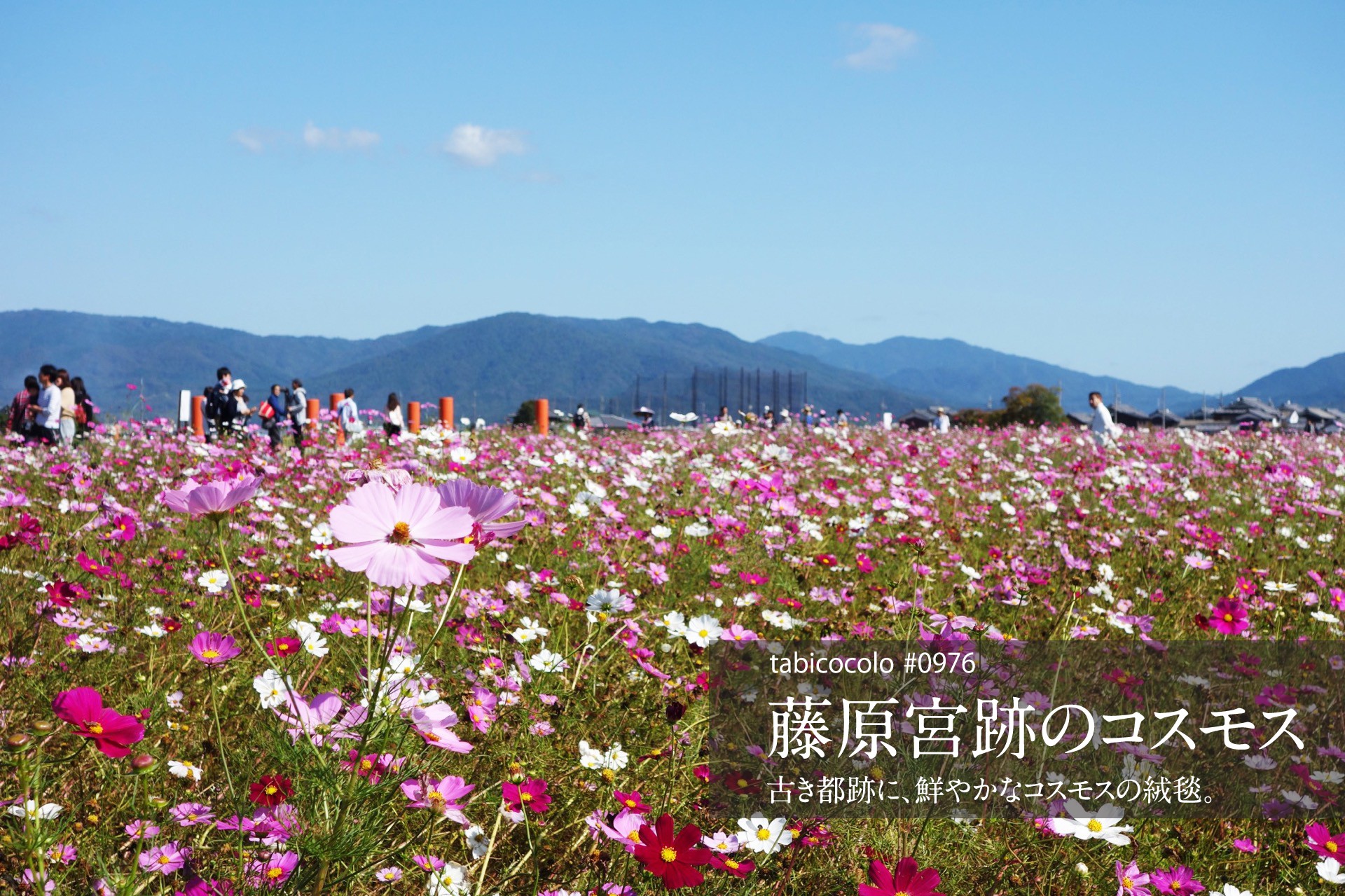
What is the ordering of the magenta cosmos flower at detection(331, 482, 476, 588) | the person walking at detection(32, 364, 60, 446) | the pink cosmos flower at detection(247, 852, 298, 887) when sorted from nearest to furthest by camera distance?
the magenta cosmos flower at detection(331, 482, 476, 588), the pink cosmos flower at detection(247, 852, 298, 887), the person walking at detection(32, 364, 60, 446)

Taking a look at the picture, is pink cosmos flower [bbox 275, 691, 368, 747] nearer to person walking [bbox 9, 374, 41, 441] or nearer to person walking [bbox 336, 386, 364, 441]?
person walking [bbox 9, 374, 41, 441]

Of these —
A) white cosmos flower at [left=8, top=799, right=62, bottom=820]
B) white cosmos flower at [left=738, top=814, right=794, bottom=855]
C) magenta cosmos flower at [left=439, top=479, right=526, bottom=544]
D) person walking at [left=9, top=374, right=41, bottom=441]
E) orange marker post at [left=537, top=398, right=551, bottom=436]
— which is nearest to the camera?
magenta cosmos flower at [left=439, top=479, right=526, bottom=544]

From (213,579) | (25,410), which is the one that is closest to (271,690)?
(213,579)

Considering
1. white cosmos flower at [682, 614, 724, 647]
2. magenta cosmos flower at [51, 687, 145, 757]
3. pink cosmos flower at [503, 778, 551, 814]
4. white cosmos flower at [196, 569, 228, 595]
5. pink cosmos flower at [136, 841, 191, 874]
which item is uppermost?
magenta cosmos flower at [51, 687, 145, 757]

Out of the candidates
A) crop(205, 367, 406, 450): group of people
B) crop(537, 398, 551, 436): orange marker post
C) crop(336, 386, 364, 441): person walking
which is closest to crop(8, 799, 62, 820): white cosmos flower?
crop(205, 367, 406, 450): group of people

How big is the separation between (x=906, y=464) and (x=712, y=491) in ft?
8.86

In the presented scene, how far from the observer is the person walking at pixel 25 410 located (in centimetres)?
812

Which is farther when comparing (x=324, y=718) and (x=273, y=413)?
(x=273, y=413)

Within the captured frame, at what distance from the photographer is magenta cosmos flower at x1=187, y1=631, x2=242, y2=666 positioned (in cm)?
154

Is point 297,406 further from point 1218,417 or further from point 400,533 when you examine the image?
point 1218,417

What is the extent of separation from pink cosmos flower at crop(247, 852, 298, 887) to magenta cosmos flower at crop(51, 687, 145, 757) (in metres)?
0.39

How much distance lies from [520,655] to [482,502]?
1.40m

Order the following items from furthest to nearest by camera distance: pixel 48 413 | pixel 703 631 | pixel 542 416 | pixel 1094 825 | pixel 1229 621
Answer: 1. pixel 542 416
2. pixel 48 413
3. pixel 1229 621
4. pixel 703 631
5. pixel 1094 825

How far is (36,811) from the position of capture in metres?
1.13
